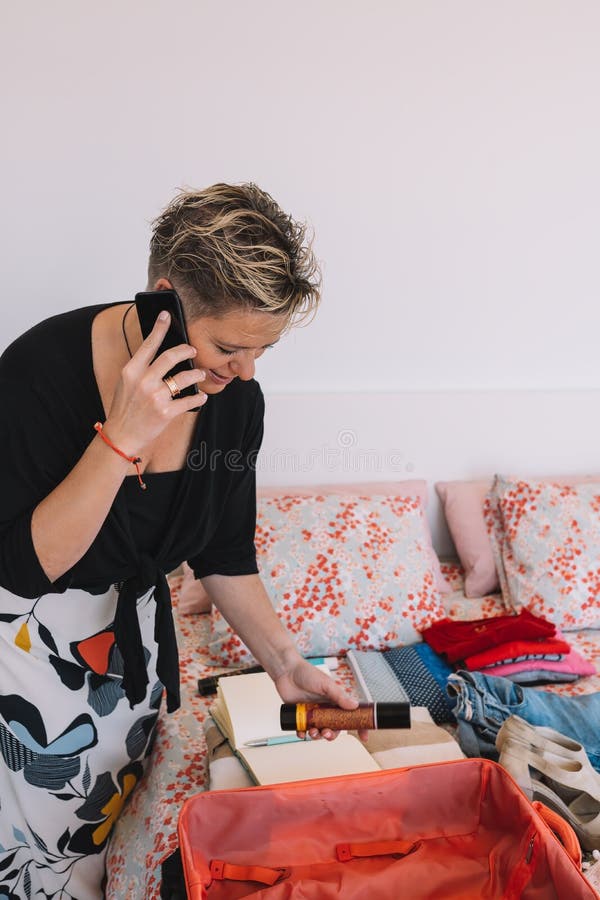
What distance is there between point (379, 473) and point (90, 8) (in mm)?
1422

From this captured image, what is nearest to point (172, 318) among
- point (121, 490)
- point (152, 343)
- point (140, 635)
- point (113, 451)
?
point (152, 343)

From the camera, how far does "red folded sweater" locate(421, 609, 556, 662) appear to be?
184 cm

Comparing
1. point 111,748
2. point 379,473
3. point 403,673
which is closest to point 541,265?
point 379,473

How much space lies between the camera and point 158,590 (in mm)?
1336

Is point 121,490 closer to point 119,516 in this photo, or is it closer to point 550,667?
point 119,516

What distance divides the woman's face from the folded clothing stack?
101 centimetres

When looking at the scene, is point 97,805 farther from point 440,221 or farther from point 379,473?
point 440,221

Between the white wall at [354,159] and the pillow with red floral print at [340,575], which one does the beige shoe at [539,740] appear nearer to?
the pillow with red floral print at [340,575]

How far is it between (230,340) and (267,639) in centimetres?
53

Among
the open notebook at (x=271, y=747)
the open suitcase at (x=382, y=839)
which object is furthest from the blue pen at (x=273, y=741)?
the open suitcase at (x=382, y=839)

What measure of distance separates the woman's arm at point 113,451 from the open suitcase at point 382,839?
380 mm

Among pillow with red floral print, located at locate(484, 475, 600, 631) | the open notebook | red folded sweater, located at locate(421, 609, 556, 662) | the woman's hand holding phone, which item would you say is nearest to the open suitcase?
the open notebook

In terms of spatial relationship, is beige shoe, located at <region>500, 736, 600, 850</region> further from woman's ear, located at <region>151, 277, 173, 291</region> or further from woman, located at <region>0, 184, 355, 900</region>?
woman's ear, located at <region>151, 277, 173, 291</region>

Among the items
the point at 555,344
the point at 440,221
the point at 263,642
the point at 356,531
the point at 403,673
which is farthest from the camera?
the point at 555,344
